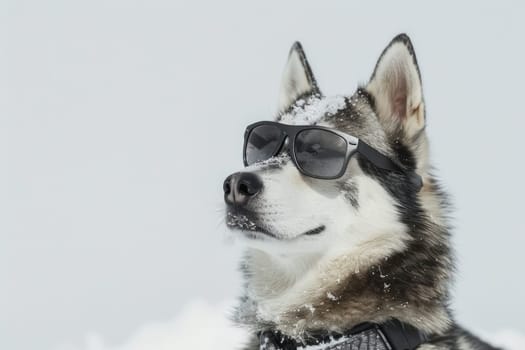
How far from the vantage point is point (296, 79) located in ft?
16.1

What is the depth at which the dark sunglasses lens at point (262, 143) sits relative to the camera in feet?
13.3

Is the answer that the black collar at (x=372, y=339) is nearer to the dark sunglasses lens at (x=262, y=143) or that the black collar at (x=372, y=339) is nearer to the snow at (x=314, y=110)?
the dark sunglasses lens at (x=262, y=143)

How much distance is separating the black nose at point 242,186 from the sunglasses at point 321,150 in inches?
13.1

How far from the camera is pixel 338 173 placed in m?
3.82

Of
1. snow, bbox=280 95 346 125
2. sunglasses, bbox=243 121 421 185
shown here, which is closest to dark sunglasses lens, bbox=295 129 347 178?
sunglasses, bbox=243 121 421 185

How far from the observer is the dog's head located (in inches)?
145

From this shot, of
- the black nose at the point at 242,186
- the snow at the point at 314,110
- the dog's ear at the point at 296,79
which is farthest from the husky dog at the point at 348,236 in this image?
the dog's ear at the point at 296,79

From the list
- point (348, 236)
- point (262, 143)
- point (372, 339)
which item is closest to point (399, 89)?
point (262, 143)

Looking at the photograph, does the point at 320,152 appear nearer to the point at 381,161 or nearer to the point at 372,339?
the point at 381,161

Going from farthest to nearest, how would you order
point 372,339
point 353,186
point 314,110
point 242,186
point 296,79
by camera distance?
1. point 296,79
2. point 314,110
3. point 353,186
4. point 242,186
5. point 372,339

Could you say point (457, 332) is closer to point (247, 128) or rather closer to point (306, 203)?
point (306, 203)

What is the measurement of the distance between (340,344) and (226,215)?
3.15ft

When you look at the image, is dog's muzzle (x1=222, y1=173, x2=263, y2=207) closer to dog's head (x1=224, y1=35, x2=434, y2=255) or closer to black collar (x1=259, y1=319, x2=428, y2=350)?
dog's head (x1=224, y1=35, x2=434, y2=255)

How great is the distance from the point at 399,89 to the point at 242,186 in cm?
125
